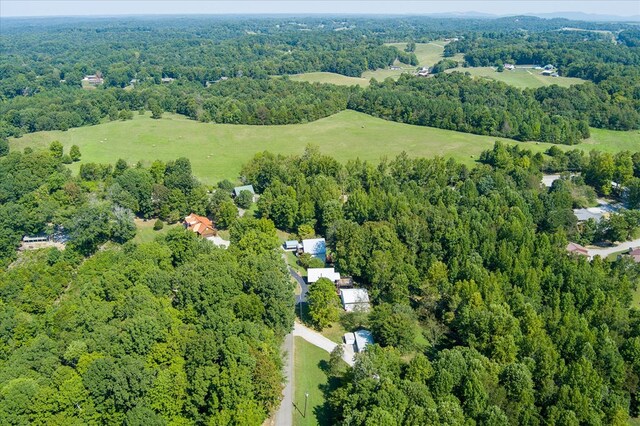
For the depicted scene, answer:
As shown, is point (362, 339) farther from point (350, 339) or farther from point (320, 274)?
point (320, 274)

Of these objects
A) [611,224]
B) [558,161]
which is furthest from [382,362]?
[558,161]

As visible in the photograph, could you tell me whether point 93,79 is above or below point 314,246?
above

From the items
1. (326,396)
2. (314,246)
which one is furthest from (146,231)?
(326,396)

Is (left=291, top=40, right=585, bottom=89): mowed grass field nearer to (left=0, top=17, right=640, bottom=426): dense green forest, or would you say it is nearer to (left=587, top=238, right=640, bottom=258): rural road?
(left=0, top=17, right=640, bottom=426): dense green forest

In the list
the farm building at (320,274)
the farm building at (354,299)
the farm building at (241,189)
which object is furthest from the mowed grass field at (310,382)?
the farm building at (241,189)

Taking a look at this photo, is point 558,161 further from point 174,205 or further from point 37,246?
point 37,246

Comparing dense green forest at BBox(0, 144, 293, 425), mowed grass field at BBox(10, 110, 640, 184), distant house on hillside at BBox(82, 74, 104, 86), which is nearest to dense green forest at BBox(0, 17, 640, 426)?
dense green forest at BBox(0, 144, 293, 425)

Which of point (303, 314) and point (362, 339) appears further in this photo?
point (303, 314)
